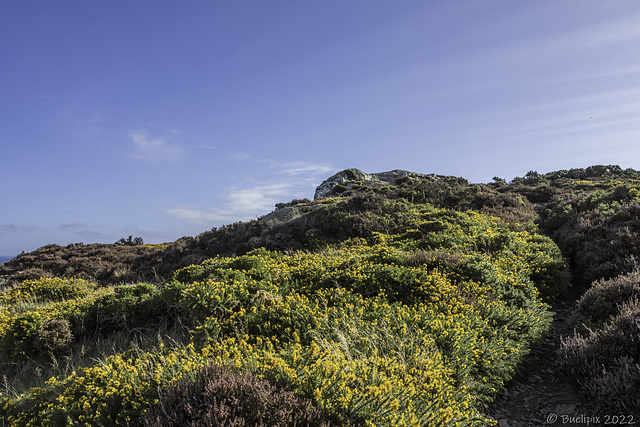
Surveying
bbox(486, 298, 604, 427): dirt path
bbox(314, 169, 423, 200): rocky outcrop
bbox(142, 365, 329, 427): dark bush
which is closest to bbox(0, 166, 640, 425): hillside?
bbox(142, 365, 329, 427): dark bush

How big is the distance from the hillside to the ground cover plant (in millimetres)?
30

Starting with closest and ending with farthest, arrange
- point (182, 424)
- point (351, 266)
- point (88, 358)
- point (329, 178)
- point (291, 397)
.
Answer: point (182, 424) → point (291, 397) → point (88, 358) → point (351, 266) → point (329, 178)

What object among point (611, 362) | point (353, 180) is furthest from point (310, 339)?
point (353, 180)

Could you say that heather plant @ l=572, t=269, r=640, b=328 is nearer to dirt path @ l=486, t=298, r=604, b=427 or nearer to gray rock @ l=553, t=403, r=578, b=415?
dirt path @ l=486, t=298, r=604, b=427

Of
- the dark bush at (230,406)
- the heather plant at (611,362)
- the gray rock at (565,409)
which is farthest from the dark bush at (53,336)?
the heather plant at (611,362)

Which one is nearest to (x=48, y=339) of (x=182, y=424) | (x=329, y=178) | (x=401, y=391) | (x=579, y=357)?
(x=182, y=424)

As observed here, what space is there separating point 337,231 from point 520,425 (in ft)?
37.4

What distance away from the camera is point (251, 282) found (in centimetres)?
717

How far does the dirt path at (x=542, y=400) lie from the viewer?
486 cm

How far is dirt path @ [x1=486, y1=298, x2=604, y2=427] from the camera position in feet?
16.0

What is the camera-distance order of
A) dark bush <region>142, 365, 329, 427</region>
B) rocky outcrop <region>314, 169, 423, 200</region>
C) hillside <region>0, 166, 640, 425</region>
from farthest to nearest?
rocky outcrop <region>314, 169, 423, 200</region>, hillside <region>0, 166, 640, 425</region>, dark bush <region>142, 365, 329, 427</region>

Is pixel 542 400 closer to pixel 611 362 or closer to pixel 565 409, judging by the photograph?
pixel 565 409

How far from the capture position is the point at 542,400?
17.6 ft

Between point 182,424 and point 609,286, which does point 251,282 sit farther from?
point 609,286
